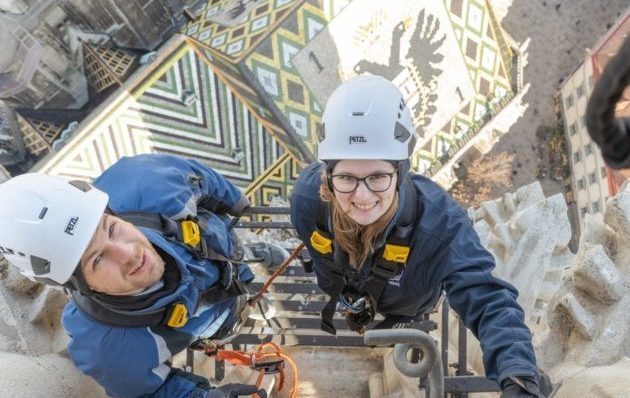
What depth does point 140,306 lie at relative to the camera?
7.51 ft

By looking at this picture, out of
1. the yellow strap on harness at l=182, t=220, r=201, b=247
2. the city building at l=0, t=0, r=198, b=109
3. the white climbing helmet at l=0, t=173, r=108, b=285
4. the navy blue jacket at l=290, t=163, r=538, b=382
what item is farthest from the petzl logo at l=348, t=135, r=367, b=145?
the city building at l=0, t=0, r=198, b=109

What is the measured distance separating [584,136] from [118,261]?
10.9 m

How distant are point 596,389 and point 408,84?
7.80 metres

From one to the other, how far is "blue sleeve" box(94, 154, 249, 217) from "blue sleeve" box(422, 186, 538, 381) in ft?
3.55

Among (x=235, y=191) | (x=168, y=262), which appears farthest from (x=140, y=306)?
(x=235, y=191)

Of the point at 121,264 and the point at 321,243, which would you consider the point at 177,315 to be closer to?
the point at 121,264

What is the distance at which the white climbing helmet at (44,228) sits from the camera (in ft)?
7.24

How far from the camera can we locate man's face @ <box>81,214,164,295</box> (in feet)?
7.18

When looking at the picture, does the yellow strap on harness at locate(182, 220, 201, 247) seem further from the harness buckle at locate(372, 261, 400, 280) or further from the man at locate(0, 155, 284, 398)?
the harness buckle at locate(372, 261, 400, 280)

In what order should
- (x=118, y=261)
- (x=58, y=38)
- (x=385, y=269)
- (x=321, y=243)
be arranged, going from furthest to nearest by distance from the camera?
(x=58, y=38) → (x=321, y=243) → (x=385, y=269) → (x=118, y=261)

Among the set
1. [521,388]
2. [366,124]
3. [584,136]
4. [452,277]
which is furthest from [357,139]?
[584,136]

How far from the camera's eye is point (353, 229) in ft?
7.97

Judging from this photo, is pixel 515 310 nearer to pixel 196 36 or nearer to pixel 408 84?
pixel 408 84

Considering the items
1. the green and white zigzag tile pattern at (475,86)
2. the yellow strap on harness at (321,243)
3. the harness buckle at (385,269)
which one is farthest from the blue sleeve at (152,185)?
the green and white zigzag tile pattern at (475,86)
